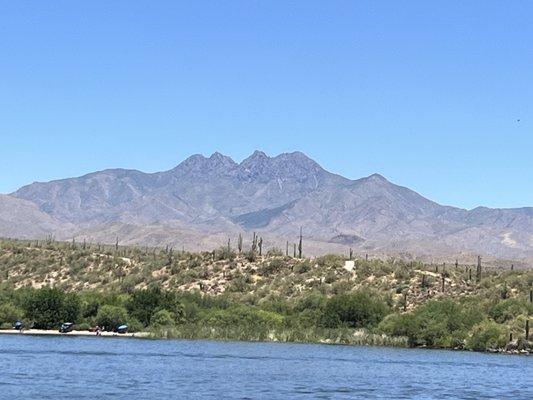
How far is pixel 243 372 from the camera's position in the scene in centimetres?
6925

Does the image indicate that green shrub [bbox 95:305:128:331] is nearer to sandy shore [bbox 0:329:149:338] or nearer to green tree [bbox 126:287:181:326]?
sandy shore [bbox 0:329:149:338]

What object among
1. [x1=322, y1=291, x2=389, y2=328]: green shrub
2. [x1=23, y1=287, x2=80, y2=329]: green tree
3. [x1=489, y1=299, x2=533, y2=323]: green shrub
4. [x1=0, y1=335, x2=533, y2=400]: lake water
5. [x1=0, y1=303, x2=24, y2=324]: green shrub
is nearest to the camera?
[x1=0, y1=335, x2=533, y2=400]: lake water

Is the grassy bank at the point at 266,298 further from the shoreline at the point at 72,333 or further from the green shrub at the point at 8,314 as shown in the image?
the shoreline at the point at 72,333

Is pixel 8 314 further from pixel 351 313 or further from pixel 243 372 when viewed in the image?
pixel 243 372

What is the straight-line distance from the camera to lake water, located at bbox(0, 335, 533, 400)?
58.1 metres

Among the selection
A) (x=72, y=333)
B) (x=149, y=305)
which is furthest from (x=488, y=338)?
(x=72, y=333)

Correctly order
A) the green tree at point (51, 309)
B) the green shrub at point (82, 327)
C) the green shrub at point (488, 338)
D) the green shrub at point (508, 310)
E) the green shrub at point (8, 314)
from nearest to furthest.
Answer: the green shrub at point (488, 338), the green shrub at point (508, 310), the green tree at point (51, 309), the green shrub at point (8, 314), the green shrub at point (82, 327)

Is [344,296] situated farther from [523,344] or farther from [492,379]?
[492,379]

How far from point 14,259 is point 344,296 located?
60797 mm

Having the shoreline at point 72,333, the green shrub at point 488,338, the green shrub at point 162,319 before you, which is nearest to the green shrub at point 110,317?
the shoreline at point 72,333

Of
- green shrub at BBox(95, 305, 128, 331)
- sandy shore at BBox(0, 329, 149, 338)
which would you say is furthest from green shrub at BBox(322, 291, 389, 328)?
green shrub at BBox(95, 305, 128, 331)

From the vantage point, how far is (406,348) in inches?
4023

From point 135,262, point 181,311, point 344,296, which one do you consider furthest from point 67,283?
point 344,296

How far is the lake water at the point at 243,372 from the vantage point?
5809 centimetres
